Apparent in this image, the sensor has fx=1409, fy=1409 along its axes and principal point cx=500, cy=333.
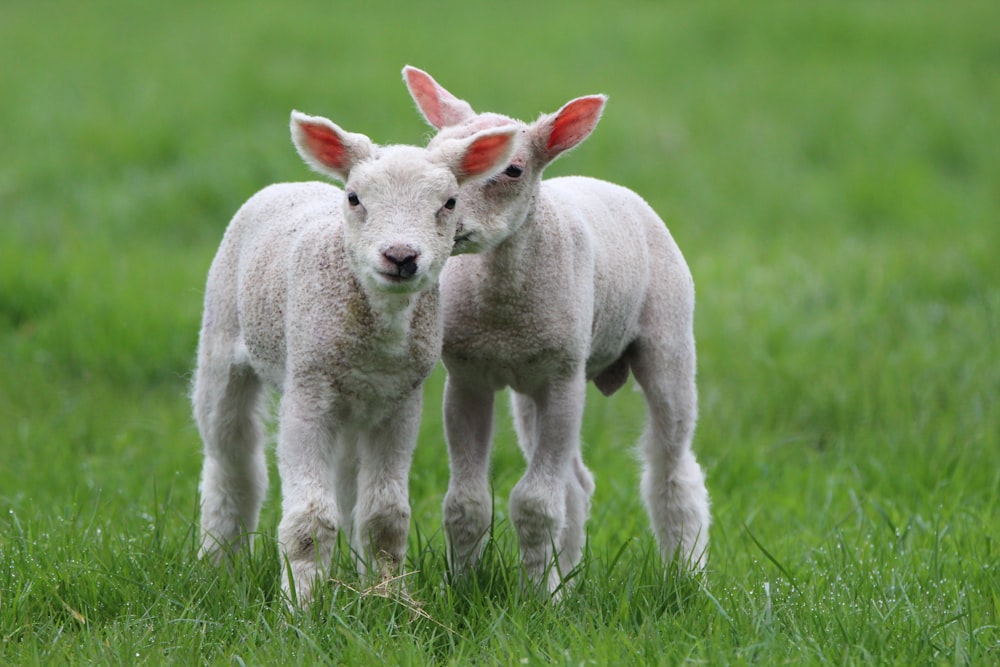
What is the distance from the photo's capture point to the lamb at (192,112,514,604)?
410 cm

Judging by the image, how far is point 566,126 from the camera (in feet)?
14.7

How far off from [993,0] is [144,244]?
44.9ft

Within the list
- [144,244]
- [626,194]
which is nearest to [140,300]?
[144,244]

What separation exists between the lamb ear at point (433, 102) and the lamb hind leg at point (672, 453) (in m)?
1.10

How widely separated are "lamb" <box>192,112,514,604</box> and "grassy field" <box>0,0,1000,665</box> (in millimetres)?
307

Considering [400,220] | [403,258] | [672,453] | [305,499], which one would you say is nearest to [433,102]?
[400,220]

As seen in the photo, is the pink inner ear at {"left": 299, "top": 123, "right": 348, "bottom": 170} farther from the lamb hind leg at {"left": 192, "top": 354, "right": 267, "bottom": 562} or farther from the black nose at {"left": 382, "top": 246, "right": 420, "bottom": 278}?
the lamb hind leg at {"left": 192, "top": 354, "right": 267, "bottom": 562}

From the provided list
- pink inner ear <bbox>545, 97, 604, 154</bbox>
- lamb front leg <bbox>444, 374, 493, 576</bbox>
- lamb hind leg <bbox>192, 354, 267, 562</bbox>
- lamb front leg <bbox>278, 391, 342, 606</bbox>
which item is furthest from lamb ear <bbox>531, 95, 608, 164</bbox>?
lamb hind leg <bbox>192, 354, 267, 562</bbox>

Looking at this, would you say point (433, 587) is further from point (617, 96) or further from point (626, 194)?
point (617, 96)

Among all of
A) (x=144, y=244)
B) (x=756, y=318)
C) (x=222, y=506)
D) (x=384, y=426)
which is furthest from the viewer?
(x=144, y=244)

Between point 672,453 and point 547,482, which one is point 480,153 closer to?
point 547,482

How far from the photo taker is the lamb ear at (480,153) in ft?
13.8

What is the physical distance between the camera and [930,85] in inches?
583

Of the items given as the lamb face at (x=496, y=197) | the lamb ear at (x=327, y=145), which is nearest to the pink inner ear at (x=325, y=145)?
the lamb ear at (x=327, y=145)
